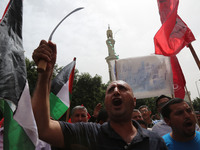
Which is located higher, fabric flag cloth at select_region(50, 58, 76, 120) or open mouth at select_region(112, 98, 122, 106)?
fabric flag cloth at select_region(50, 58, 76, 120)

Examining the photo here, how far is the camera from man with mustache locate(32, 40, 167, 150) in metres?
1.24

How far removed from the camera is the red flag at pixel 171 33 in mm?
3811

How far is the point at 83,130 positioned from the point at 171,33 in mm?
3389

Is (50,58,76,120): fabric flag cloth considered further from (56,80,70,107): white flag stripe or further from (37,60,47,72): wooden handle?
(37,60,47,72): wooden handle

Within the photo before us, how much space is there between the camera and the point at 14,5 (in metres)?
1.75

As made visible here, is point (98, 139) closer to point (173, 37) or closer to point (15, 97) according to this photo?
point (15, 97)

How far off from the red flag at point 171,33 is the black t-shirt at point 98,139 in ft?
9.69

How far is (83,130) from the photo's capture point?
1384 millimetres

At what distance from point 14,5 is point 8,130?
3.86 feet

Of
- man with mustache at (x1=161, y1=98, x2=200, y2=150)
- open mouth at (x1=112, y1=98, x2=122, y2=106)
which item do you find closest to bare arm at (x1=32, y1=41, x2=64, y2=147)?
open mouth at (x1=112, y1=98, x2=122, y2=106)

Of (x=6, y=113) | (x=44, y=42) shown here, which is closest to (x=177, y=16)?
(x=44, y=42)

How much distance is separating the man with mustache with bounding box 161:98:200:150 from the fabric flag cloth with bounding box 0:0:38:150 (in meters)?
1.57

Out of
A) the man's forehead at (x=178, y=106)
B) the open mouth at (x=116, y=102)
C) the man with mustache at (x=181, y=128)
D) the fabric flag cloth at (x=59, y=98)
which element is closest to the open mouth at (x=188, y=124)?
the man with mustache at (x=181, y=128)

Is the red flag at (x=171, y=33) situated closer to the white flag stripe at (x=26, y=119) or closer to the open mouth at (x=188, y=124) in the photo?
the open mouth at (x=188, y=124)
